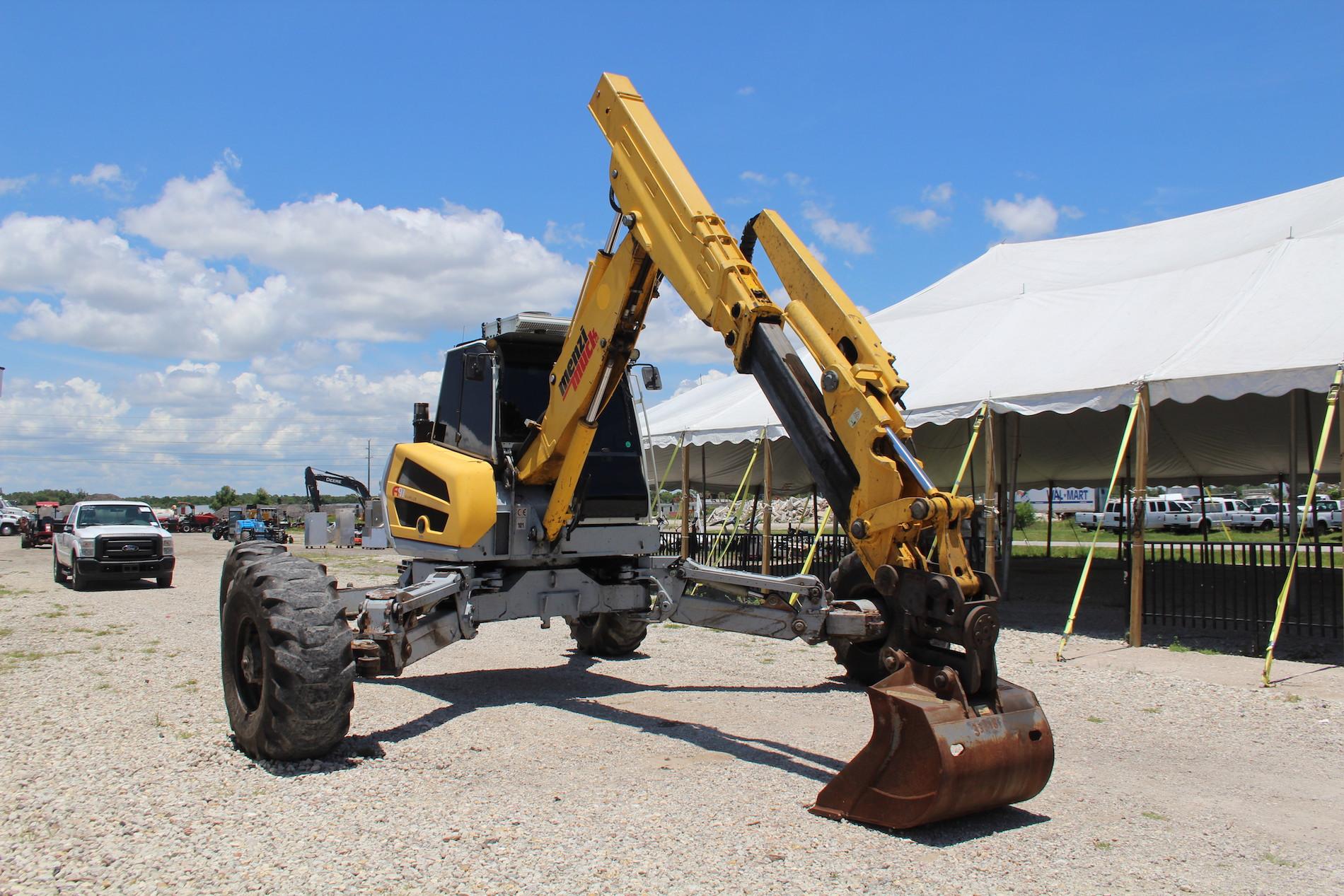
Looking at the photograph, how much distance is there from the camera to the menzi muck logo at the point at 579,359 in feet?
23.9

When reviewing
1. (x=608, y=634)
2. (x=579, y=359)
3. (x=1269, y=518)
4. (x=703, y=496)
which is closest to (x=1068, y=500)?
(x=1269, y=518)

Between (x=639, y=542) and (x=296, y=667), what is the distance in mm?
3311

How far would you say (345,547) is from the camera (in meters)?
37.8

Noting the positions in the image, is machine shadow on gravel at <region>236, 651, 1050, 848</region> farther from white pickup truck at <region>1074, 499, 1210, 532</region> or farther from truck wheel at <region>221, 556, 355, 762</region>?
white pickup truck at <region>1074, 499, 1210, 532</region>

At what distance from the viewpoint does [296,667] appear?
5.86m

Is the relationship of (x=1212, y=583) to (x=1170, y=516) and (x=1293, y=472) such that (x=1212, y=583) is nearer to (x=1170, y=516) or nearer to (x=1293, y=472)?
(x=1293, y=472)

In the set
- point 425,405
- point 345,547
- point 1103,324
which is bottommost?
point 345,547

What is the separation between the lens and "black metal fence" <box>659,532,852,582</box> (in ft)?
57.5

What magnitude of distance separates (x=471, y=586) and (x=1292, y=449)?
43.2ft

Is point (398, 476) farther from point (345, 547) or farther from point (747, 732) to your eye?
point (345, 547)

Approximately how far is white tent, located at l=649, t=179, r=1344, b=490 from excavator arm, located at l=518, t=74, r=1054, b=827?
251 inches

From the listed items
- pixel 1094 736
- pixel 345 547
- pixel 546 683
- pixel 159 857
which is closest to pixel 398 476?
pixel 546 683

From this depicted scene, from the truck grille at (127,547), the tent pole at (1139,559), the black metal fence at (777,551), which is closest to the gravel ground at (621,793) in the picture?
the tent pole at (1139,559)

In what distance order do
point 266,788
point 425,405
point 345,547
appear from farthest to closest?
point 345,547 < point 425,405 < point 266,788
